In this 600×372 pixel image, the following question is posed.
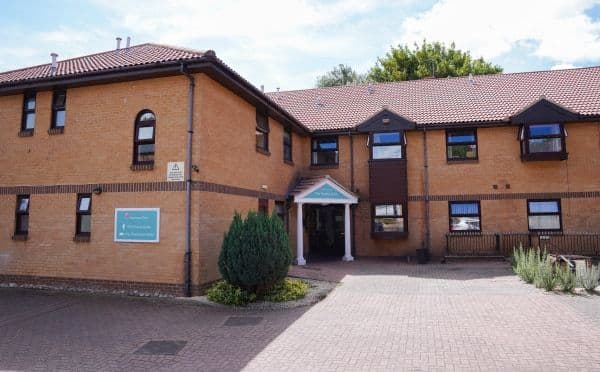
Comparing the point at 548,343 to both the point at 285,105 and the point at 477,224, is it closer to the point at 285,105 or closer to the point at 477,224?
the point at 477,224

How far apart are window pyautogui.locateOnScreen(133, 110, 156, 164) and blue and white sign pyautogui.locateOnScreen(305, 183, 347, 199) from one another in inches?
257

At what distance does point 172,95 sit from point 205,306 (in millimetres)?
5160

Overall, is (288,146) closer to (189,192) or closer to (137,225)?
(189,192)

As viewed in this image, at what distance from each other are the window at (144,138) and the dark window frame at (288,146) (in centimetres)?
646

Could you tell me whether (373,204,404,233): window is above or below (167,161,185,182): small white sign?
below

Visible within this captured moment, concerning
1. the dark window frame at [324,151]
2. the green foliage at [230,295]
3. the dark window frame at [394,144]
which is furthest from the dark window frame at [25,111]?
the dark window frame at [394,144]

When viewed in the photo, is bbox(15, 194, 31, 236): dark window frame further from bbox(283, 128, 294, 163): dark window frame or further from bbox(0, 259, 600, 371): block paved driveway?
bbox(283, 128, 294, 163): dark window frame

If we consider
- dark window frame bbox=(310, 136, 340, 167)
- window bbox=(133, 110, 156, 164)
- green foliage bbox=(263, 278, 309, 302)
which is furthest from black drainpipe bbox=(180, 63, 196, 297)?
dark window frame bbox=(310, 136, 340, 167)

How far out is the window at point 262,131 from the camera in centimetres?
1379

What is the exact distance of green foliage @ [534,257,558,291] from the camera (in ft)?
32.9

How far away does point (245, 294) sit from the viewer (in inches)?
368

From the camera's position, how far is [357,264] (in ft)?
51.2

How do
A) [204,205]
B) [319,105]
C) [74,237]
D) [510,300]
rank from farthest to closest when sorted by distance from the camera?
1. [319,105]
2. [74,237]
3. [204,205]
4. [510,300]

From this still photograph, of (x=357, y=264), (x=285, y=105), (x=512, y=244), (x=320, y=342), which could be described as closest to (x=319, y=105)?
(x=285, y=105)
